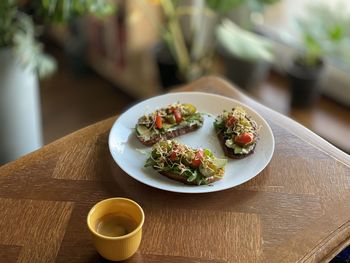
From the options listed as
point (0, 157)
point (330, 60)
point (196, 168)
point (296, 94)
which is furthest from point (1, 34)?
point (330, 60)

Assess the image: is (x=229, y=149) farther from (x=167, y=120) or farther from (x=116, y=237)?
(x=116, y=237)

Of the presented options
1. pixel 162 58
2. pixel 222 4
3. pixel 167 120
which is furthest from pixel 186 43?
pixel 167 120

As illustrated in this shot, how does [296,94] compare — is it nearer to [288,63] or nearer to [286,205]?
[288,63]

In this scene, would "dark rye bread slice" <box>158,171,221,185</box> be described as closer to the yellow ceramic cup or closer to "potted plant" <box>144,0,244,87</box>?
the yellow ceramic cup

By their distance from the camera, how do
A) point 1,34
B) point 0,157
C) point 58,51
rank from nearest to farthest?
point 1,34, point 0,157, point 58,51

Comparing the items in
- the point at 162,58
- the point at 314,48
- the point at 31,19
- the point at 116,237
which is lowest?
the point at 162,58

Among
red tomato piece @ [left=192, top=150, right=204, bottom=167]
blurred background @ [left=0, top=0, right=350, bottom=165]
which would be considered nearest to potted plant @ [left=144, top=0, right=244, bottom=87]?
blurred background @ [left=0, top=0, right=350, bottom=165]

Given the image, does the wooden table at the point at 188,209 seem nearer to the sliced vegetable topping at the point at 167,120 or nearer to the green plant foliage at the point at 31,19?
the sliced vegetable topping at the point at 167,120
